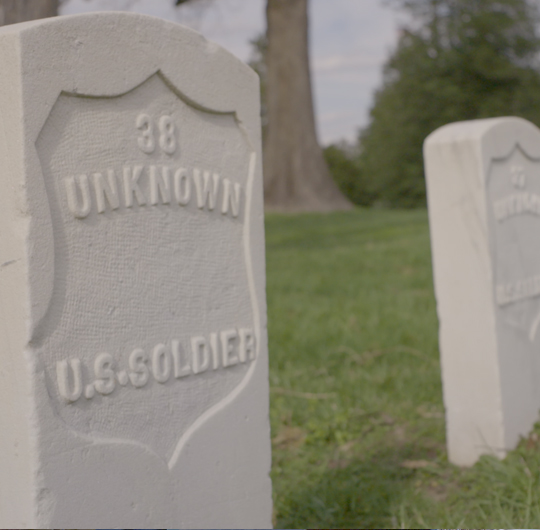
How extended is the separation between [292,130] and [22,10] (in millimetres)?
11455

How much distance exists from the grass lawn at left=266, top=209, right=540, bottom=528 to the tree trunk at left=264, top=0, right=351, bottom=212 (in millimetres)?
7789

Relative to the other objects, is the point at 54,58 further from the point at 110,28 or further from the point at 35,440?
the point at 35,440

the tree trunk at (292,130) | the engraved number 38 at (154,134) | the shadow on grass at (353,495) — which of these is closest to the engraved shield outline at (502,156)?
the shadow on grass at (353,495)

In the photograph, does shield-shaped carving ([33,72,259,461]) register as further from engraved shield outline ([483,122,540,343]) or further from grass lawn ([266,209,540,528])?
engraved shield outline ([483,122,540,343])

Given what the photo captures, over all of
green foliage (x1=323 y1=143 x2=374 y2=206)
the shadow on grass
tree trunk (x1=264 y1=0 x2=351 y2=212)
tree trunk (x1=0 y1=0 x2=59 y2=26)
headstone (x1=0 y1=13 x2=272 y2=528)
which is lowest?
the shadow on grass

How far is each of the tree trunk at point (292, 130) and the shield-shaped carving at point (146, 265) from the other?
41.7 ft

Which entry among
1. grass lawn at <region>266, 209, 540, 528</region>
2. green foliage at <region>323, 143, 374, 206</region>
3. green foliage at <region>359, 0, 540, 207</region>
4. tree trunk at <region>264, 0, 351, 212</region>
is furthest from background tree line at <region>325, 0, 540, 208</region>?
grass lawn at <region>266, 209, 540, 528</region>

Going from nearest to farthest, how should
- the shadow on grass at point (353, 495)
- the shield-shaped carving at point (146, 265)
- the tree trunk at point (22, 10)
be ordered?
1. the shield-shaped carving at point (146, 265)
2. the shadow on grass at point (353, 495)
3. the tree trunk at point (22, 10)

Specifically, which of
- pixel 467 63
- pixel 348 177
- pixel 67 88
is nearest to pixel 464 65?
pixel 467 63

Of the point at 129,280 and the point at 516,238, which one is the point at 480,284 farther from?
the point at 129,280

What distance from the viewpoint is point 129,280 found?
1.96 metres

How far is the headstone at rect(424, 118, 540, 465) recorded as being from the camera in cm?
328

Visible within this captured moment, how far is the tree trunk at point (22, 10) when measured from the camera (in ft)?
14.2

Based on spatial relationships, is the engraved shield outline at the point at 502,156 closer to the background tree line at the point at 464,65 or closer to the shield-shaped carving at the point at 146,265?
the shield-shaped carving at the point at 146,265
